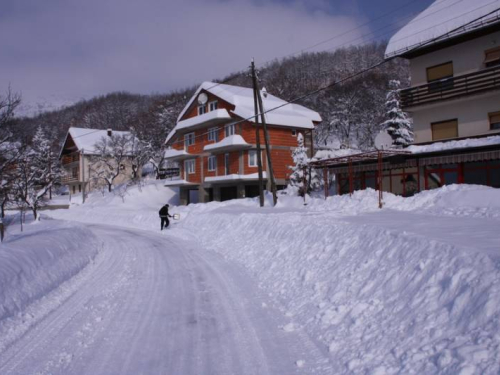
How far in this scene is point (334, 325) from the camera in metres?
6.21

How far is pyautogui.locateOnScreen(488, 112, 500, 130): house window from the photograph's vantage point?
2223 centimetres

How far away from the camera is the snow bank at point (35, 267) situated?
24.3 ft

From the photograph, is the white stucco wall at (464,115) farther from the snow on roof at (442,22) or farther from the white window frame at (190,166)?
the white window frame at (190,166)

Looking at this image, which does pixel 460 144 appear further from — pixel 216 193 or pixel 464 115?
pixel 216 193

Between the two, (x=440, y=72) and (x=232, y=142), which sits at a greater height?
(x=440, y=72)

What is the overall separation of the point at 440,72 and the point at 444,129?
3514 millimetres

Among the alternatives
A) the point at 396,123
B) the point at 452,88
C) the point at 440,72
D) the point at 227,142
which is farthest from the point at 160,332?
the point at 396,123

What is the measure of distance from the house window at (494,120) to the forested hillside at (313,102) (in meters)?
14.6

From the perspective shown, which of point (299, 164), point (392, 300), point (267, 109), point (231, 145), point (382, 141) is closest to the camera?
point (392, 300)

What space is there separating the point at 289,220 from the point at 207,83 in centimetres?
2834

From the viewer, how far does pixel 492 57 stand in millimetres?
22250

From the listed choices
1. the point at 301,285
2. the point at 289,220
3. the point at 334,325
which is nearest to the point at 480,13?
the point at 289,220

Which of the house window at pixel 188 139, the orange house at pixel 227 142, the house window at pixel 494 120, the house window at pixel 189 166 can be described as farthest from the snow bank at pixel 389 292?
the house window at pixel 188 139

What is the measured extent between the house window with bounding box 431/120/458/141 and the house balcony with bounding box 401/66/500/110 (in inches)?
59.4
